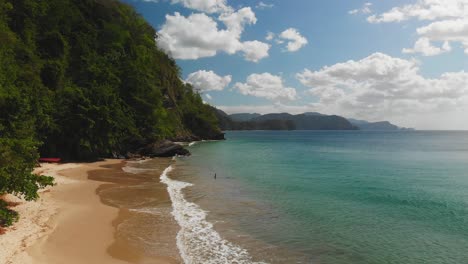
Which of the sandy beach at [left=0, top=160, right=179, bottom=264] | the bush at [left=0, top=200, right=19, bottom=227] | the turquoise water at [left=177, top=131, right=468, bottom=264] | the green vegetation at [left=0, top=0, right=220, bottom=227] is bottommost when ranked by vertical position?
the turquoise water at [left=177, top=131, right=468, bottom=264]

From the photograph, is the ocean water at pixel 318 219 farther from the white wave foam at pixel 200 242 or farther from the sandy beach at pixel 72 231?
the sandy beach at pixel 72 231

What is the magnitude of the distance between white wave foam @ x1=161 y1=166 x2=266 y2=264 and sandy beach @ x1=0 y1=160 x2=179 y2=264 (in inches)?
29.1

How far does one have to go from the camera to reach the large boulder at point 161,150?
204ft

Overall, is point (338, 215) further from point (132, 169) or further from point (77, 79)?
point (77, 79)

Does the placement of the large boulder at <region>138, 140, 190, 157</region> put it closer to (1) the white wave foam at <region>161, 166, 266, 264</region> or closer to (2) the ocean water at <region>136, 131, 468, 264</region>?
(2) the ocean water at <region>136, 131, 468, 264</region>

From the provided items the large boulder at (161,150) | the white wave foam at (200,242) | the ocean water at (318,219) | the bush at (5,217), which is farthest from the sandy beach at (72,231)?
the large boulder at (161,150)

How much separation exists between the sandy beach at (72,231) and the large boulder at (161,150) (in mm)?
31140

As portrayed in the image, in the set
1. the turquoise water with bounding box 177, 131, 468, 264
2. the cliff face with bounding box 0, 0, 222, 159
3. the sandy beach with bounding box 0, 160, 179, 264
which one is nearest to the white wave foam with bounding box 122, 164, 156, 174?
the turquoise water with bounding box 177, 131, 468, 264

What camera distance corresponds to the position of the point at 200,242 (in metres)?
18.1

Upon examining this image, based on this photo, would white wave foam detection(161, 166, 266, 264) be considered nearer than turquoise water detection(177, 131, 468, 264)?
Yes

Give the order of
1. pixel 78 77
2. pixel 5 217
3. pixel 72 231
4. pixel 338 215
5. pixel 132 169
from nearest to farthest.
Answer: pixel 5 217 < pixel 72 231 < pixel 338 215 < pixel 132 169 < pixel 78 77

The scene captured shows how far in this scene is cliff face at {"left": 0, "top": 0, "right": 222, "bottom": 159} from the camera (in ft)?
142

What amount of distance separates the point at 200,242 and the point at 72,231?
22.0 ft

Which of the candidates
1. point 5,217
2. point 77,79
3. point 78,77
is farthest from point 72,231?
point 78,77
